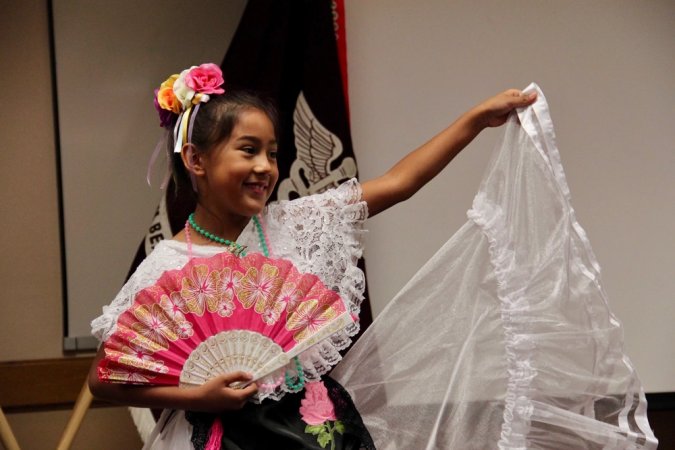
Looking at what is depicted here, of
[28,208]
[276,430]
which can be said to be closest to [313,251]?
[276,430]

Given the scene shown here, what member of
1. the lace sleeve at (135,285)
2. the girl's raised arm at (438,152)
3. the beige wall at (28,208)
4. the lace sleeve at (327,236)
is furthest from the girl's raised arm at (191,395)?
the beige wall at (28,208)

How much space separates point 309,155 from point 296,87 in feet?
0.70

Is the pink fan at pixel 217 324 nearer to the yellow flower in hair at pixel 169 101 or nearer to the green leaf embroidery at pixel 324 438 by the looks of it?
the green leaf embroidery at pixel 324 438

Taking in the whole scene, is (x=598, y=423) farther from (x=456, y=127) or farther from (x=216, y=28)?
(x=216, y=28)

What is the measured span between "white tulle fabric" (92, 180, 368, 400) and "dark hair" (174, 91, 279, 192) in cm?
19

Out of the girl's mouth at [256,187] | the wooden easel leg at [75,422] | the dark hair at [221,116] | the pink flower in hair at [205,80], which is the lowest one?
the wooden easel leg at [75,422]

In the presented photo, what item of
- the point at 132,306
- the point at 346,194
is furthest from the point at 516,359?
the point at 132,306

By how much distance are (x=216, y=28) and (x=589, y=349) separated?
1898 mm

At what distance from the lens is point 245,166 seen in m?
1.90

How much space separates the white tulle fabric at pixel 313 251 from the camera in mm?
1894

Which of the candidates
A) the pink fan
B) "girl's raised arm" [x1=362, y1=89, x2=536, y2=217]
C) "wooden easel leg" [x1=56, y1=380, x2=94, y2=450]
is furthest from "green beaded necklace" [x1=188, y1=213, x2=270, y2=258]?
"wooden easel leg" [x1=56, y1=380, x2=94, y2=450]

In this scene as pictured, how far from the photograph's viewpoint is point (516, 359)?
193cm

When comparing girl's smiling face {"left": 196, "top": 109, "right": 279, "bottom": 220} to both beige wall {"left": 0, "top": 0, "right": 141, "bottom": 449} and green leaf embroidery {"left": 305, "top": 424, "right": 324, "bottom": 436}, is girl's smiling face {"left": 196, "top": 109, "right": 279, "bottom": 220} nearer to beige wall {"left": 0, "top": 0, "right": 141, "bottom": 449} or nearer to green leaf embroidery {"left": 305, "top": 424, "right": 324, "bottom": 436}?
green leaf embroidery {"left": 305, "top": 424, "right": 324, "bottom": 436}

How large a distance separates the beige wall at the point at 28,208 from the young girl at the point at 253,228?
1348 mm
